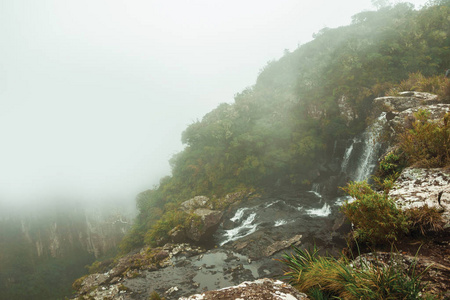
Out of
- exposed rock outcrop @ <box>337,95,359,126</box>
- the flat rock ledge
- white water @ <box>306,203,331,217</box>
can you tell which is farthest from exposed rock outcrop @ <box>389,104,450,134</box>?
exposed rock outcrop @ <box>337,95,359,126</box>

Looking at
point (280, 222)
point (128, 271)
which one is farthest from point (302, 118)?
point (128, 271)

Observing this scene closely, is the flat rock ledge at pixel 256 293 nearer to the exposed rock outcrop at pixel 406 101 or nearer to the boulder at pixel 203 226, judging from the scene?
the exposed rock outcrop at pixel 406 101

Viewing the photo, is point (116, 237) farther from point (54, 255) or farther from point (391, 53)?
point (391, 53)

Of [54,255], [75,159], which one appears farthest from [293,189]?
[75,159]

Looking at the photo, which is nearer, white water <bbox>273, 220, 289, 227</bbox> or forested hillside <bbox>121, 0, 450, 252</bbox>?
white water <bbox>273, 220, 289, 227</bbox>

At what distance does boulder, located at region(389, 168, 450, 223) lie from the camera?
376 centimetres

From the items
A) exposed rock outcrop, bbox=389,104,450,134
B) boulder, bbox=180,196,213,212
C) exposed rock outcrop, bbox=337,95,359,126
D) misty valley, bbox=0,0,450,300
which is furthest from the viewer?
boulder, bbox=180,196,213,212

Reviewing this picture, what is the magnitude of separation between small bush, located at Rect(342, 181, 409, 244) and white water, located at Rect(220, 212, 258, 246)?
12458 millimetres

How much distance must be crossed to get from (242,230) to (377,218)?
13.8 m

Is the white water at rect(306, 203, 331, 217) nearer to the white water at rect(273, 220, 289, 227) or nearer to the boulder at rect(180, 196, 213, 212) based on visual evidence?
the white water at rect(273, 220, 289, 227)

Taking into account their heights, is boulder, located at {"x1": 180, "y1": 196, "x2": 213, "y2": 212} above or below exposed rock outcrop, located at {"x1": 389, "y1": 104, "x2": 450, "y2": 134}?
below

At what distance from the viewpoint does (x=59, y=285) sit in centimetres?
2456

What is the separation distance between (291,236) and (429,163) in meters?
10.0

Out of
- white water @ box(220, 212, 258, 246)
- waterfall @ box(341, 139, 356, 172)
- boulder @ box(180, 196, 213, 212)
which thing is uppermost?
waterfall @ box(341, 139, 356, 172)
